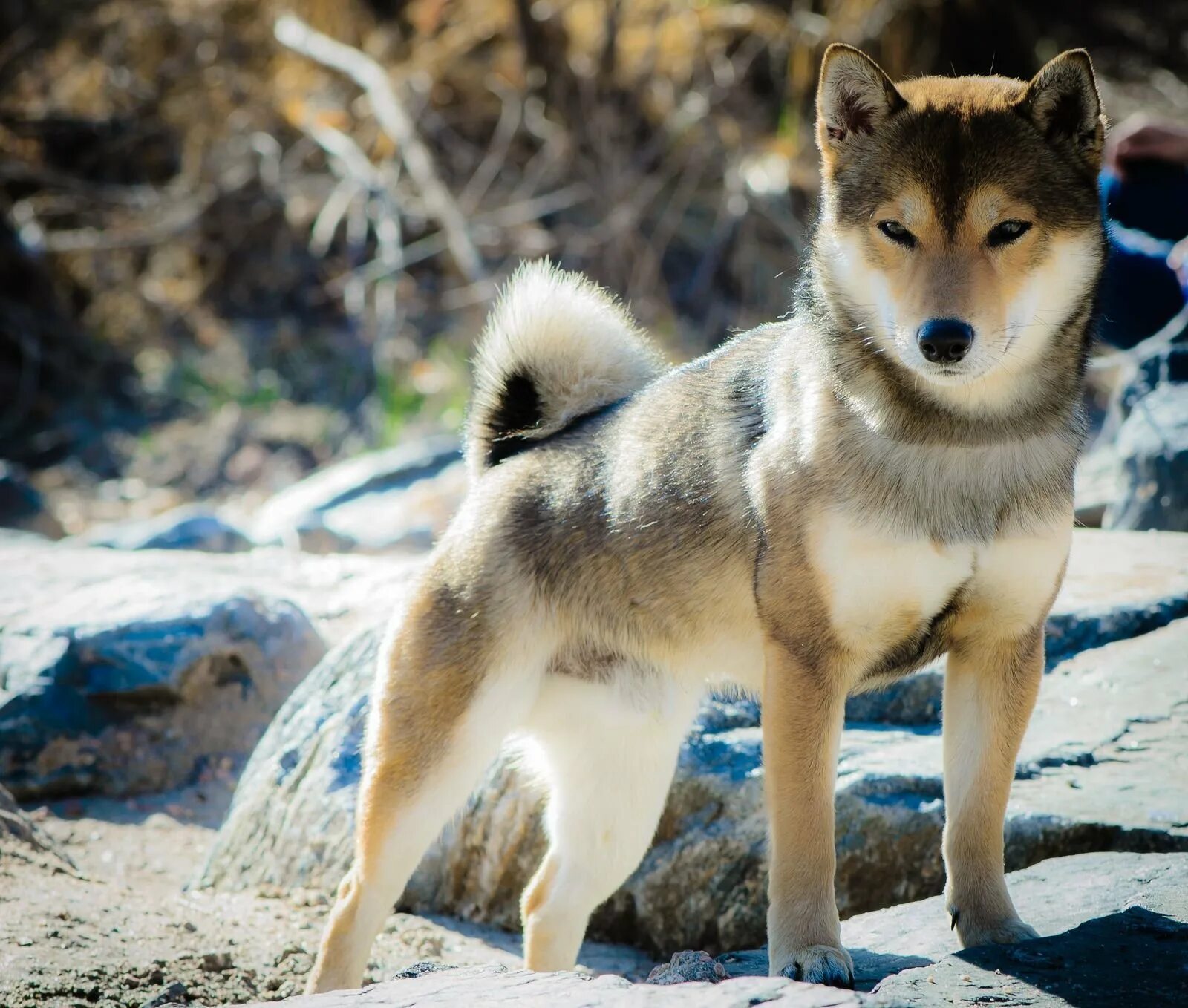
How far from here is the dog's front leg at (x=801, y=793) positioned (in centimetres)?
275

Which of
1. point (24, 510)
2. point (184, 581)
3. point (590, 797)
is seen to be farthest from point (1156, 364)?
point (24, 510)

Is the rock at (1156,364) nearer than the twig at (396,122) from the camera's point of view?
Yes

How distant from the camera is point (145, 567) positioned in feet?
18.0

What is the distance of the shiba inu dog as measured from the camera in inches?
106

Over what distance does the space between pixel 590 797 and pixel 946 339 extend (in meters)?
1.62

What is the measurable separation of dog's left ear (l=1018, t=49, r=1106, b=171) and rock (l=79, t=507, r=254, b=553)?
17.4ft

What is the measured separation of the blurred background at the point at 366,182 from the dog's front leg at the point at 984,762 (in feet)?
→ 22.0

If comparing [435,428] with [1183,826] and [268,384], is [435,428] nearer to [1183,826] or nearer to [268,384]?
[268,384]

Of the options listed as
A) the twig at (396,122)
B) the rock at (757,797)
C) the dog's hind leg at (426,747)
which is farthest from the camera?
the twig at (396,122)

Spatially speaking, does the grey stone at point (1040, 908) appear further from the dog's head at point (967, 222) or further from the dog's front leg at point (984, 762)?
the dog's head at point (967, 222)

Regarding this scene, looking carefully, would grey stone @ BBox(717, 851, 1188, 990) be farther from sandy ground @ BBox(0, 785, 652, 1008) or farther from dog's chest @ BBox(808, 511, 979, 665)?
sandy ground @ BBox(0, 785, 652, 1008)

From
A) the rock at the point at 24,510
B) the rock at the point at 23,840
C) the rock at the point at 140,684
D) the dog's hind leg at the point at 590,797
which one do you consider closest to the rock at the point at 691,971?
the dog's hind leg at the point at 590,797

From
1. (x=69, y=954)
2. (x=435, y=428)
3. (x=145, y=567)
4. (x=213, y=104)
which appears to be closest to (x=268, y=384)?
(x=435, y=428)

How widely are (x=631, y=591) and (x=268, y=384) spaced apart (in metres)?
7.76
